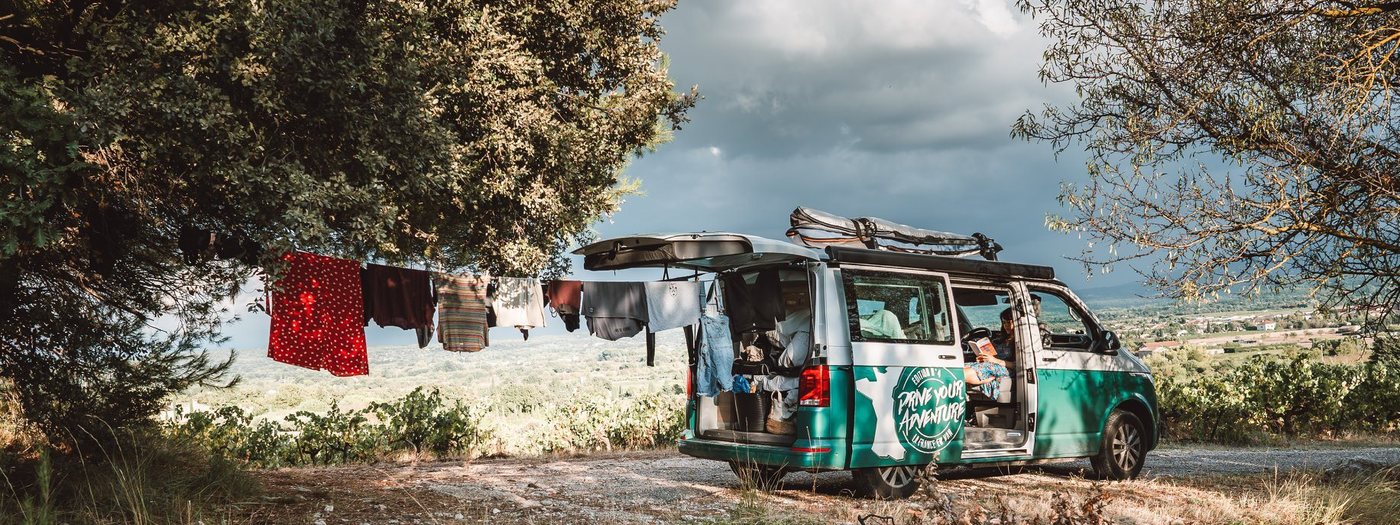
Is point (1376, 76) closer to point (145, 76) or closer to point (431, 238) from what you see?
point (145, 76)

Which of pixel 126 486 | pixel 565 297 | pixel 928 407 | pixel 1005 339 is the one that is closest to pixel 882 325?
pixel 928 407

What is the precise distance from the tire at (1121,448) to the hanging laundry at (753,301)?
366 cm

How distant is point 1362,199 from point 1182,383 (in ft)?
32.3

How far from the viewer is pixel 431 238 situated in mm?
13648

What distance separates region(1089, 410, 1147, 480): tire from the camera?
9.23 m

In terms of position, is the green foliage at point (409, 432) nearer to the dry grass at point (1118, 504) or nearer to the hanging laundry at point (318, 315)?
the hanging laundry at point (318, 315)

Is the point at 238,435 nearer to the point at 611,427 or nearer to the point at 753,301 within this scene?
the point at 611,427

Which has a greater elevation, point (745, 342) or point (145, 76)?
point (145, 76)

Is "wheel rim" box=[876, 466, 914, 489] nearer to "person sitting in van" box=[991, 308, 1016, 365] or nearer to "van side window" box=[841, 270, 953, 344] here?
"van side window" box=[841, 270, 953, 344]

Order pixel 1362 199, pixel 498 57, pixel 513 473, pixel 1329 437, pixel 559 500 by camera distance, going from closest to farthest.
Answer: pixel 559 500 < pixel 1362 199 < pixel 513 473 < pixel 498 57 < pixel 1329 437

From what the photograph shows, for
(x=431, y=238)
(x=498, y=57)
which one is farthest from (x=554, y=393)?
(x=498, y=57)

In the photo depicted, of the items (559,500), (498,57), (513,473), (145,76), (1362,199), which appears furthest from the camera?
(498,57)

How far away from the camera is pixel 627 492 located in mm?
8609

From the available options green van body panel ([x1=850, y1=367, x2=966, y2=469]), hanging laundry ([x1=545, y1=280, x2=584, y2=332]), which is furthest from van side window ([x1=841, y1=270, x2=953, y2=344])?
hanging laundry ([x1=545, y1=280, x2=584, y2=332])
